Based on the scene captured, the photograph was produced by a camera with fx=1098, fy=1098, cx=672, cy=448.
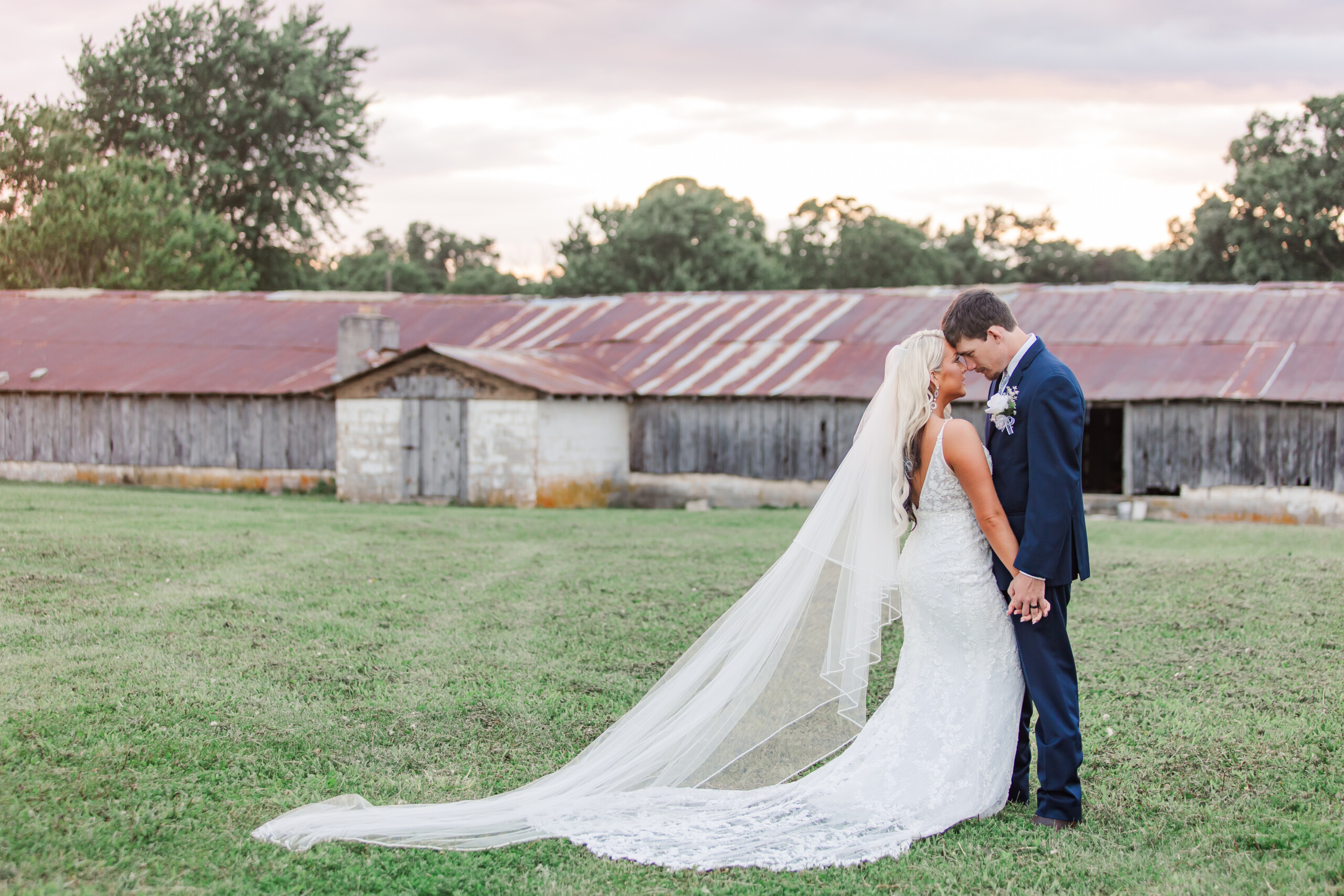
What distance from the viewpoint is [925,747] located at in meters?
4.82

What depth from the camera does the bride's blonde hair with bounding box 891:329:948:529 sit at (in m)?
4.86

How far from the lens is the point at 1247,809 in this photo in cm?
491

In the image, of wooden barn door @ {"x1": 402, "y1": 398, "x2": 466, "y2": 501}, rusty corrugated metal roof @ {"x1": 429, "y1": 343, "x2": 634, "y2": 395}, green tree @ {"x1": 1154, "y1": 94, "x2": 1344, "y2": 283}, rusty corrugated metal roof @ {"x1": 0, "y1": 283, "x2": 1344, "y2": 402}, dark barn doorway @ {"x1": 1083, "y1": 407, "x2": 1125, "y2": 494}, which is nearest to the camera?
rusty corrugated metal roof @ {"x1": 429, "y1": 343, "x2": 634, "y2": 395}

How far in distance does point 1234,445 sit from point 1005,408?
57.6ft

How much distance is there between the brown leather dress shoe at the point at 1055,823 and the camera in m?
4.66

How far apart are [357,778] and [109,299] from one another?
28715 millimetres

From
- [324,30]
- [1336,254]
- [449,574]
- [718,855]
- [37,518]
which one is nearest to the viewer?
[718,855]

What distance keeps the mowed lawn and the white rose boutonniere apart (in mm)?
1718

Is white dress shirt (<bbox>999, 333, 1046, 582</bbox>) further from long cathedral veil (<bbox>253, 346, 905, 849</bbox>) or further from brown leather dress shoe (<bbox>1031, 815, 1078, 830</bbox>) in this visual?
brown leather dress shoe (<bbox>1031, 815, 1078, 830</bbox>)

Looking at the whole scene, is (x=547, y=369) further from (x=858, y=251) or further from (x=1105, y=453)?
(x=858, y=251)

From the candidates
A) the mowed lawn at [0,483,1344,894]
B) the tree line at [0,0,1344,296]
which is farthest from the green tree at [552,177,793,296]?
the mowed lawn at [0,483,1344,894]

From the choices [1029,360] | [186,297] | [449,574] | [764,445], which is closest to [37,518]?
[449,574]

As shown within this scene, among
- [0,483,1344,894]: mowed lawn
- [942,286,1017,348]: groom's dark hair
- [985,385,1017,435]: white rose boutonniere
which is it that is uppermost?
[942,286,1017,348]: groom's dark hair

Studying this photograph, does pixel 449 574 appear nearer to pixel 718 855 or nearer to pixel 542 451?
pixel 718 855
